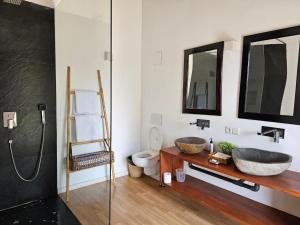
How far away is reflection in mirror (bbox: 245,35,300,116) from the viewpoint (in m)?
1.92

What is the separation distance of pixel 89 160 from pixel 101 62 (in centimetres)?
128

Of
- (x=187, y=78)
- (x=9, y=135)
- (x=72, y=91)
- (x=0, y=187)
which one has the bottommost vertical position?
(x=0, y=187)

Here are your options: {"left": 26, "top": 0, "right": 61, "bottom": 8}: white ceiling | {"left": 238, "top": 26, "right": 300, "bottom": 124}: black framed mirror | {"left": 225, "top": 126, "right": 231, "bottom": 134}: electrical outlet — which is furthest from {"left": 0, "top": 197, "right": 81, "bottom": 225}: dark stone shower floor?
{"left": 26, "top": 0, "right": 61, "bottom": 8}: white ceiling

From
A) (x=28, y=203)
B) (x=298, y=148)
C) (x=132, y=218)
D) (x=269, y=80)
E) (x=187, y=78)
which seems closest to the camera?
(x=298, y=148)

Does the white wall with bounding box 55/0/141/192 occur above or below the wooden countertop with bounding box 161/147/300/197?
above

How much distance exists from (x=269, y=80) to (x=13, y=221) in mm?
2986

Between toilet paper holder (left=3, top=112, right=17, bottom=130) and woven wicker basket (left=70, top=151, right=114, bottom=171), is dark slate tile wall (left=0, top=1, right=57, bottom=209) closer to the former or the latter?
toilet paper holder (left=3, top=112, right=17, bottom=130)

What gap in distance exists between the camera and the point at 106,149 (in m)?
2.89

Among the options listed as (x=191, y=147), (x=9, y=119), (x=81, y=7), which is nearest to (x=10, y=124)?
(x=9, y=119)

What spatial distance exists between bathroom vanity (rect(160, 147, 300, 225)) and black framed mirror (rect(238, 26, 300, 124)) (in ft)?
1.89

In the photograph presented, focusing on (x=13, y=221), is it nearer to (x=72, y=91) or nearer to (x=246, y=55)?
(x=72, y=91)

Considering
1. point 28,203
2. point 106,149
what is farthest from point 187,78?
point 28,203

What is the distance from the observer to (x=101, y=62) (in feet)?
8.12

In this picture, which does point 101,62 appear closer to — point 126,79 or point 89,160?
point 126,79
